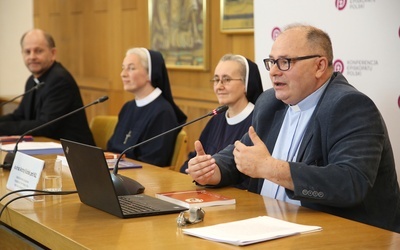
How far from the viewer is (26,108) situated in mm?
6434

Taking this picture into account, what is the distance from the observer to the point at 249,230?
238cm

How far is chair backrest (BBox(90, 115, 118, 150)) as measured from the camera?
19.3 ft

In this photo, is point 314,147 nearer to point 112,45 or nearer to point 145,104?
point 145,104

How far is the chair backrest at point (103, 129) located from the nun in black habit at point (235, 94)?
1494 mm

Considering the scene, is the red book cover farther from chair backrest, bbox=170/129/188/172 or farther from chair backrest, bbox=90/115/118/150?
chair backrest, bbox=90/115/118/150

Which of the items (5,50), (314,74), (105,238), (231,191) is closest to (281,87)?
(314,74)

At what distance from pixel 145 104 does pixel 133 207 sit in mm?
2753

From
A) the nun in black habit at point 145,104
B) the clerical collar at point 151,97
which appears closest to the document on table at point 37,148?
the nun in black habit at point 145,104

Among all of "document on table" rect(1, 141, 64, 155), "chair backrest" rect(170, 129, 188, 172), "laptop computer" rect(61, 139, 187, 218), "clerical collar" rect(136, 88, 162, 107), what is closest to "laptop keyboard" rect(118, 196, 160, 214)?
"laptop computer" rect(61, 139, 187, 218)

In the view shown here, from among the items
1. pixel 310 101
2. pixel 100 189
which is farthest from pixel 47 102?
pixel 100 189

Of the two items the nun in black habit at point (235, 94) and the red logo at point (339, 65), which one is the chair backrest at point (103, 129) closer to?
the nun in black habit at point (235, 94)

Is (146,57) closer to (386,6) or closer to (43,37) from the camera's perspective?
(43,37)

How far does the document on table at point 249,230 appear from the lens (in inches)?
88.4

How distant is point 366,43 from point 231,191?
115cm
